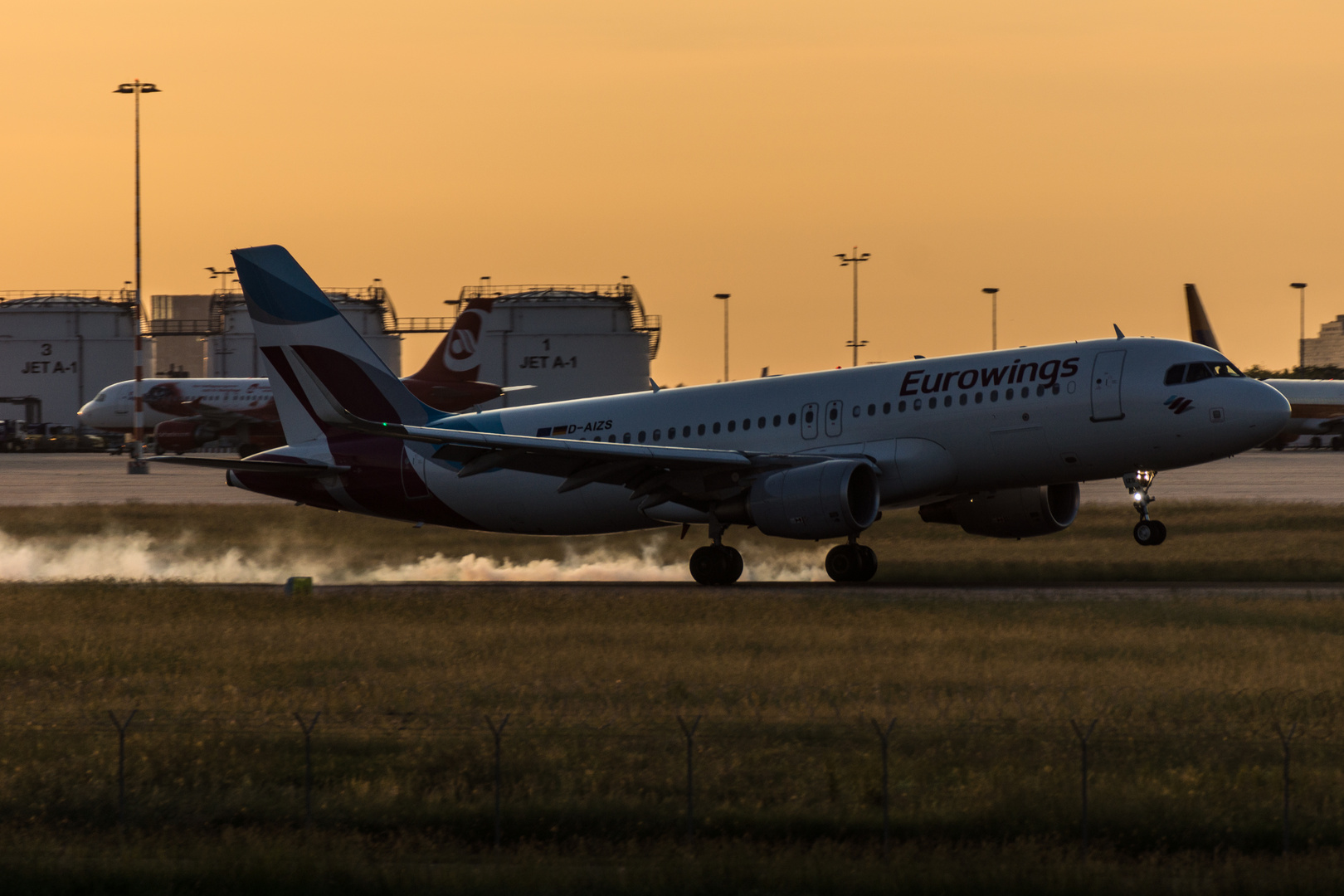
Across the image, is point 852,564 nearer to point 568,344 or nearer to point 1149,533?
point 1149,533

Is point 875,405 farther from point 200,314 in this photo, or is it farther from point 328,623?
point 200,314

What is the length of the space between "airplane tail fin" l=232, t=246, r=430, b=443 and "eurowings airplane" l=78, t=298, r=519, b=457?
181 feet

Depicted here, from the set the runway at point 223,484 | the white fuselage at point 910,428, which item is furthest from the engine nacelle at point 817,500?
the runway at point 223,484

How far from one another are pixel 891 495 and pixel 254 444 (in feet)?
274

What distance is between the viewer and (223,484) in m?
91.9

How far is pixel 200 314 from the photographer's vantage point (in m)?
189

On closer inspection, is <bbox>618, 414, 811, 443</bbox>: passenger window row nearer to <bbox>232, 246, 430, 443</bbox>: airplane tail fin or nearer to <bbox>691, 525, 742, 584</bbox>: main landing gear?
<bbox>691, 525, 742, 584</bbox>: main landing gear

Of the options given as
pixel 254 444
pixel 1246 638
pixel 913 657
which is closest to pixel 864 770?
pixel 913 657

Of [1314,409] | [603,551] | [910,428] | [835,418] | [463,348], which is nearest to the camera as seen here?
[910,428]

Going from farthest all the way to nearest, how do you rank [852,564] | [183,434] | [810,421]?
[183,434], [852,564], [810,421]

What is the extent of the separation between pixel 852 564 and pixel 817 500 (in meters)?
4.18

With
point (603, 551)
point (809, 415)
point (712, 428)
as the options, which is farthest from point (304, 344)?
point (809, 415)

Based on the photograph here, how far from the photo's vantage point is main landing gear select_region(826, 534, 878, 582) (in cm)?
3750

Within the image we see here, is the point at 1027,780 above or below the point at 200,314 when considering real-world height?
below
